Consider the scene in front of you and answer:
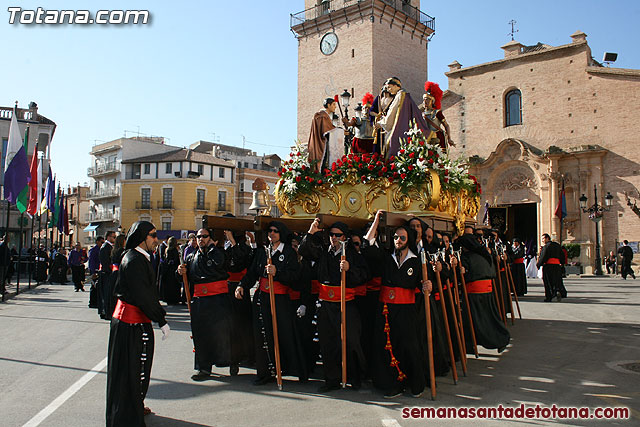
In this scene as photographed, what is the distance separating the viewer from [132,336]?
4.90 m

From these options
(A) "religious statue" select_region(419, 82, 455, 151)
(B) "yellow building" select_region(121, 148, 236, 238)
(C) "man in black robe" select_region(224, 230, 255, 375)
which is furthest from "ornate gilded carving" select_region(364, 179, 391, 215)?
(B) "yellow building" select_region(121, 148, 236, 238)

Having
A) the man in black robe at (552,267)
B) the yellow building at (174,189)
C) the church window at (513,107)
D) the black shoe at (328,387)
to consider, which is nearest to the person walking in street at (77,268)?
the man in black robe at (552,267)

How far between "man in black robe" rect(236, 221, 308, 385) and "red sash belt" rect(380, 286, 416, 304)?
1196 mm

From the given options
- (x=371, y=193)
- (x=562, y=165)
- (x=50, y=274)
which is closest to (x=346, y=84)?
(x=562, y=165)

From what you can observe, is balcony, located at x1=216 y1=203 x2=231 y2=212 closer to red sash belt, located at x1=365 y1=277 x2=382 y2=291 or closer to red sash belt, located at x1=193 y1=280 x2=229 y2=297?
red sash belt, located at x1=193 y1=280 x2=229 y2=297

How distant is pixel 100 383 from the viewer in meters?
6.48

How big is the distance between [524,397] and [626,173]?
26.8m

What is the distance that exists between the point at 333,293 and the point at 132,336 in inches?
93.0

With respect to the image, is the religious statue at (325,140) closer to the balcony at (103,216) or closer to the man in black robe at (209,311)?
the man in black robe at (209,311)

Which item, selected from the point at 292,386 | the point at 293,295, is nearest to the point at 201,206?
the point at 293,295

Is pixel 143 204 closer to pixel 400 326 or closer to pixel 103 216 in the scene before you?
pixel 103 216

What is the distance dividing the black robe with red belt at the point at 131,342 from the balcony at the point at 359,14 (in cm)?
3163

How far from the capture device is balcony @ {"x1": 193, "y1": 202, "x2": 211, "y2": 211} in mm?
52906

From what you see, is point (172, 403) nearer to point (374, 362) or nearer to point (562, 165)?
point (374, 362)
